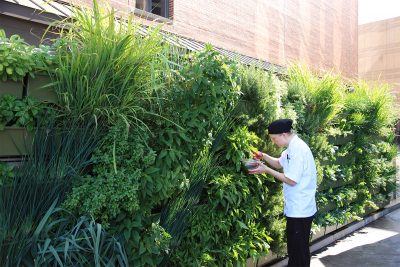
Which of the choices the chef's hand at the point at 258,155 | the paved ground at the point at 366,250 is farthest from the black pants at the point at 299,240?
the paved ground at the point at 366,250

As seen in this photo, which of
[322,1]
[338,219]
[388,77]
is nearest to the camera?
[338,219]

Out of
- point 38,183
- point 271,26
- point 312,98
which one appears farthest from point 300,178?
point 271,26

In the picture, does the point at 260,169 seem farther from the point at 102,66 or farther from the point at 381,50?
the point at 381,50

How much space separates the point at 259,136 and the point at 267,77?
740 mm

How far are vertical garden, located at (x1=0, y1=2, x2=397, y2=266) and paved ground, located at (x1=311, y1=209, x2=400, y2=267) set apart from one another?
2053 mm

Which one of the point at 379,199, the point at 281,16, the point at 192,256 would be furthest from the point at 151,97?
the point at 281,16

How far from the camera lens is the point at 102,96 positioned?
Answer: 10.2ft

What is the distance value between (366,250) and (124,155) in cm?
507

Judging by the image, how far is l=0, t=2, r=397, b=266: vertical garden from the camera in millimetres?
2857

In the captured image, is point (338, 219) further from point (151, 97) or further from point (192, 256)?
point (151, 97)

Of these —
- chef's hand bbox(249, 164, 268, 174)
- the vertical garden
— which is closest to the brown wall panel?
→ chef's hand bbox(249, 164, 268, 174)

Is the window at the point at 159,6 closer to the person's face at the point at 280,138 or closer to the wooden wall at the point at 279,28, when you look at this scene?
the wooden wall at the point at 279,28

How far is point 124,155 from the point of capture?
317 cm

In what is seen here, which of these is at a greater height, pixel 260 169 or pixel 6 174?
pixel 6 174
